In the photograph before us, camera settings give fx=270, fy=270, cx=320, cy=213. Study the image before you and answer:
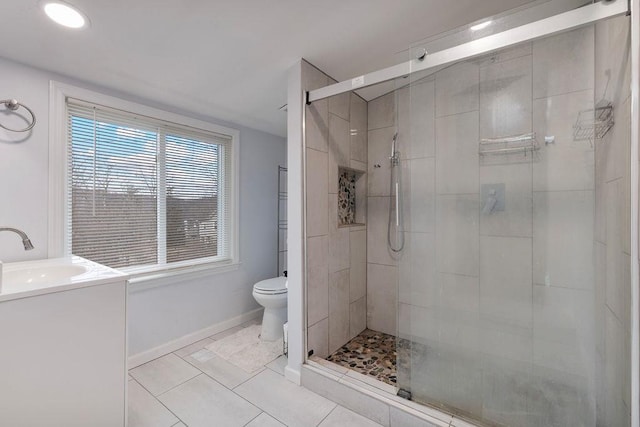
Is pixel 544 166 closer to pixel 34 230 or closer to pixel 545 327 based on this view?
pixel 545 327

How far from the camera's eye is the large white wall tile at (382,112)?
2.62 meters

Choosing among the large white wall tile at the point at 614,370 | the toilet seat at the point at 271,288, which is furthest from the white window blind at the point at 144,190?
the large white wall tile at the point at 614,370

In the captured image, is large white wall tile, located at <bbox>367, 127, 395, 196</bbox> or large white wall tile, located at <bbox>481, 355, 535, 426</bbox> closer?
large white wall tile, located at <bbox>481, 355, 535, 426</bbox>

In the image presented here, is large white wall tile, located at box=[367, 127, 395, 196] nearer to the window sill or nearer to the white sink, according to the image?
the window sill

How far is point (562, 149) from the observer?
1.42m

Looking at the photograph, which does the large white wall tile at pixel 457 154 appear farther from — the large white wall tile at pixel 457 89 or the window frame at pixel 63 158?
the window frame at pixel 63 158

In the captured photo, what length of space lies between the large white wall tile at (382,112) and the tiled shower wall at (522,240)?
759 mm

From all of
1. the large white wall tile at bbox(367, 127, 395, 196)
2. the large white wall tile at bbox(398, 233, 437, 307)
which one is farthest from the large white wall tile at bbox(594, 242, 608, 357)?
the large white wall tile at bbox(367, 127, 395, 196)

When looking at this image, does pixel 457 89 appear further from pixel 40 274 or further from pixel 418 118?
pixel 40 274

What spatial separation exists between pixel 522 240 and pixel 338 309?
4.71 ft

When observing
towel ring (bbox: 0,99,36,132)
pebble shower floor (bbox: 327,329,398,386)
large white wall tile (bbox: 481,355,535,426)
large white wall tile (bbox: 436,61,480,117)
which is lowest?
pebble shower floor (bbox: 327,329,398,386)

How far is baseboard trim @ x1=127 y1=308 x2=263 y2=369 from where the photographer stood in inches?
84.7

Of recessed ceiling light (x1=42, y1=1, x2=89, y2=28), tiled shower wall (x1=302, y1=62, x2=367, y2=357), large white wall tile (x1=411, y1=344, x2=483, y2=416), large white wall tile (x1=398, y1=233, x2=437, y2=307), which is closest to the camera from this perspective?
recessed ceiling light (x1=42, y1=1, x2=89, y2=28)

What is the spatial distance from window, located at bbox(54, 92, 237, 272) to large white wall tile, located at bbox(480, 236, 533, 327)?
229 centimetres
